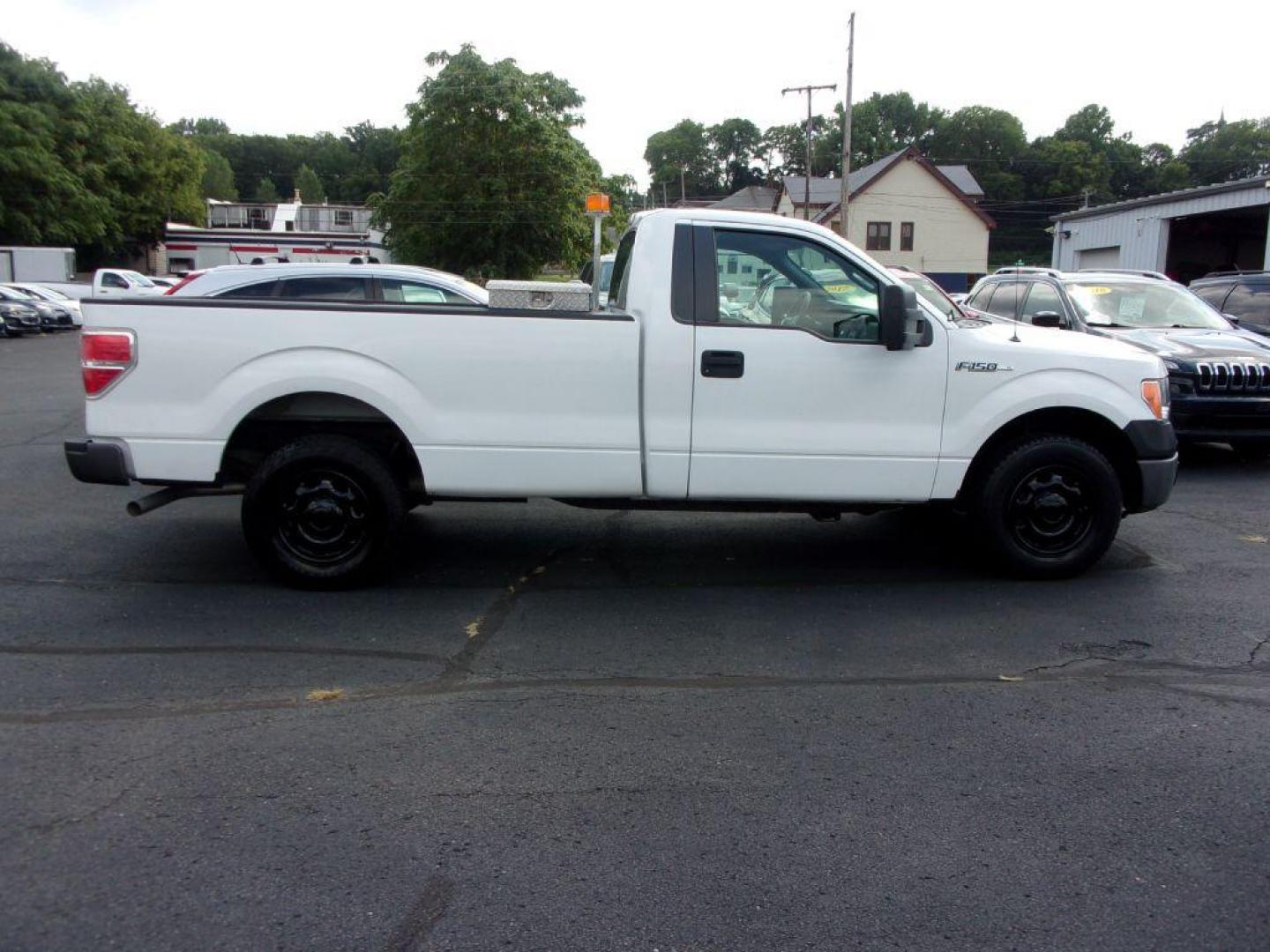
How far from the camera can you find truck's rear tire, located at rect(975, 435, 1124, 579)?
6129mm

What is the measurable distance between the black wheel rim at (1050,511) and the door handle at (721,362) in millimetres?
1829

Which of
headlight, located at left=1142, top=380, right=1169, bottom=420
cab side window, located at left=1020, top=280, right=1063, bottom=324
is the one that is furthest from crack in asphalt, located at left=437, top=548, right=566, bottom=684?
cab side window, located at left=1020, top=280, right=1063, bottom=324

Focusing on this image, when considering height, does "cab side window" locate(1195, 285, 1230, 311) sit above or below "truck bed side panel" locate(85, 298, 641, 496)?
above

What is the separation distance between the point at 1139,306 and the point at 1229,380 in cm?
204

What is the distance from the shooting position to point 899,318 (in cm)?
574

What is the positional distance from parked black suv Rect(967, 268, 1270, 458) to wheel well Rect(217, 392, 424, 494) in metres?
6.34

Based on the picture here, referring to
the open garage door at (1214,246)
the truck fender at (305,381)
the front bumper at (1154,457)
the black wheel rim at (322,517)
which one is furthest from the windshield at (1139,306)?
the open garage door at (1214,246)

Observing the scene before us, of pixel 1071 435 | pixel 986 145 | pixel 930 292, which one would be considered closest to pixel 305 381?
pixel 1071 435

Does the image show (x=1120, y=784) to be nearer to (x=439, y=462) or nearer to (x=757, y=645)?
(x=757, y=645)

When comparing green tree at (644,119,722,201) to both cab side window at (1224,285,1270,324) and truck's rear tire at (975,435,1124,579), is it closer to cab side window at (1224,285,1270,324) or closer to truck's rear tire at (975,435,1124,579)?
cab side window at (1224,285,1270,324)

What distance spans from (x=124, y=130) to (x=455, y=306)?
65417mm

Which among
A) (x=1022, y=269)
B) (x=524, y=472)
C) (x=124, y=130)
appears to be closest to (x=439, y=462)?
(x=524, y=472)

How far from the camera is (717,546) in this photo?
713cm

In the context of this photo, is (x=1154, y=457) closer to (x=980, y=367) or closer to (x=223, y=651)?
(x=980, y=367)
